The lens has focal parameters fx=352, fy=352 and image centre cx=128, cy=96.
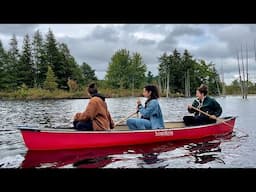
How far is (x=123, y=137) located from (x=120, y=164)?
101 cm

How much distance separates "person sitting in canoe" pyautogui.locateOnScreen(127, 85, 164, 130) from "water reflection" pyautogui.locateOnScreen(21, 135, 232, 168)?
0.37 meters

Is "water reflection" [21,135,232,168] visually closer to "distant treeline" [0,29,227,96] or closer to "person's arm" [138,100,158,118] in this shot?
"person's arm" [138,100,158,118]

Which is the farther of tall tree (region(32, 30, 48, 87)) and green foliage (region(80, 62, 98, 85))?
green foliage (region(80, 62, 98, 85))

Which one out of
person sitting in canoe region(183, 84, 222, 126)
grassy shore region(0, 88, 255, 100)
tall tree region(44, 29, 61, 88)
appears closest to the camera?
person sitting in canoe region(183, 84, 222, 126)

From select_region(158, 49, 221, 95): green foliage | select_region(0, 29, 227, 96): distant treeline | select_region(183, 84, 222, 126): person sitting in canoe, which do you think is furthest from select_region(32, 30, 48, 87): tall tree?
select_region(183, 84, 222, 126): person sitting in canoe

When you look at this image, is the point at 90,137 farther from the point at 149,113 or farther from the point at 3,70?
the point at 3,70

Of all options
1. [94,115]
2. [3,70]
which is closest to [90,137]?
[94,115]

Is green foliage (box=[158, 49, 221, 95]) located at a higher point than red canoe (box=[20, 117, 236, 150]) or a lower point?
higher

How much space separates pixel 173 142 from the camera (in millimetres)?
6832

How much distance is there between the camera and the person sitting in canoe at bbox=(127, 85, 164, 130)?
6.22 meters

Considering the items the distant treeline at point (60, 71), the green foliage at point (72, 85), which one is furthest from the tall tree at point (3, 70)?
the green foliage at point (72, 85)
